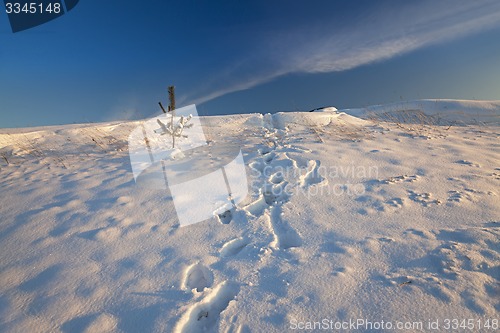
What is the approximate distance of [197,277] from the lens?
1.72m

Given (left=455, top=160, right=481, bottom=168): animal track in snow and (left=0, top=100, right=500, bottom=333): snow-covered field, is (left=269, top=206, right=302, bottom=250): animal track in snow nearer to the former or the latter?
(left=0, top=100, right=500, bottom=333): snow-covered field

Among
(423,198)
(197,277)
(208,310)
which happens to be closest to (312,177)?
(423,198)

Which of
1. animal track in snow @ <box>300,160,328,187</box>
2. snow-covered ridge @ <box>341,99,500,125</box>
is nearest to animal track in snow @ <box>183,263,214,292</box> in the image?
animal track in snow @ <box>300,160,328,187</box>

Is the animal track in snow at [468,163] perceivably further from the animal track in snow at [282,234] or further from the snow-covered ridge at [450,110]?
Answer: the snow-covered ridge at [450,110]

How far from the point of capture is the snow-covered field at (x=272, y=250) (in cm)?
140

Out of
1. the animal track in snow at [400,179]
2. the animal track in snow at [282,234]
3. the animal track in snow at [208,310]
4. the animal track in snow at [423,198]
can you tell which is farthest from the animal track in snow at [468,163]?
the animal track in snow at [208,310]

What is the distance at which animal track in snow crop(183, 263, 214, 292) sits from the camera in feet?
5.42

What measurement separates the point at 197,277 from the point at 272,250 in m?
0.54

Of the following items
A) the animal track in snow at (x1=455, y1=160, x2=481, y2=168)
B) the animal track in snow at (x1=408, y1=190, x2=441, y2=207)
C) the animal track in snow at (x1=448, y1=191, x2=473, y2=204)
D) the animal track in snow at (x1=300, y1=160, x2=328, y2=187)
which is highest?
the animal track in snow at (x1=300, y1=160, x2=328, y2=187)

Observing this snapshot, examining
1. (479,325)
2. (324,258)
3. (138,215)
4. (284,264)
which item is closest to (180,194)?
(138,215)

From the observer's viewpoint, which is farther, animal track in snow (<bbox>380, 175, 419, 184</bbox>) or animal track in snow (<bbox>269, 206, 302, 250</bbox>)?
animal track in snow (<bbox>380, 175, 419, 184</bbox>)

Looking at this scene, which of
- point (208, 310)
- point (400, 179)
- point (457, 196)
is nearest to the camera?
point (208, 310)

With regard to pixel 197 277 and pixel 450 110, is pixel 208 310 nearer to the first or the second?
pixel 197 277

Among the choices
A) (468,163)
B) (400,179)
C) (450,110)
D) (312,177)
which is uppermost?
(312,177)
